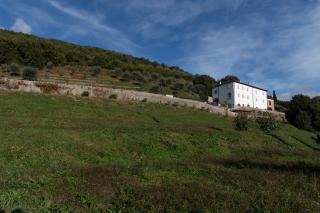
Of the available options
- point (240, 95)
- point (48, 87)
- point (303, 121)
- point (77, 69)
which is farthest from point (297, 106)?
point (77, 69)

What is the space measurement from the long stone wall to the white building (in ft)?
84.1

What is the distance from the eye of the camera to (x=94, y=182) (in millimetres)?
13109

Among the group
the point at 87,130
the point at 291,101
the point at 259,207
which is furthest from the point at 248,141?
the point at 291,101

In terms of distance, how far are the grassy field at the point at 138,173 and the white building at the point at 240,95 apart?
188 ft

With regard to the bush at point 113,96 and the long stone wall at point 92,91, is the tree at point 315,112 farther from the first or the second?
the bush at point 113,96

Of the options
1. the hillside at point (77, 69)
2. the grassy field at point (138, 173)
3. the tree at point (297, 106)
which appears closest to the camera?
the grassy field at point (138, 173)

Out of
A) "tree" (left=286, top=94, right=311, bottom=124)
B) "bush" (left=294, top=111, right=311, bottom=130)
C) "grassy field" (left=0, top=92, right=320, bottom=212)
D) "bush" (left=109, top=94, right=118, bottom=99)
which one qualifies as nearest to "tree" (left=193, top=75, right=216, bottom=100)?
"tree" (left=286, top=94, right=311, bottom=124)

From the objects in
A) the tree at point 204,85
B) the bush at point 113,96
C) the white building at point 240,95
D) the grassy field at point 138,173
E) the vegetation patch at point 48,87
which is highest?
the tree at point 204,85

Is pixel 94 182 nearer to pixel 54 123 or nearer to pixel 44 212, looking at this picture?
pixel 44 212

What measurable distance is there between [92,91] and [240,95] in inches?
1912

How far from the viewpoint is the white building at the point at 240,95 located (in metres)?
90.2

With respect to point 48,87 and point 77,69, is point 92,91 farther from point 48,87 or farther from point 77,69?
point 77,69

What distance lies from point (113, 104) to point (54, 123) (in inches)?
778

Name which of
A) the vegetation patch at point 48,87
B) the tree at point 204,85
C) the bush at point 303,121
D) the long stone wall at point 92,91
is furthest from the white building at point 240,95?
the vegetation patch at point 48,87
